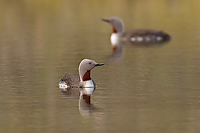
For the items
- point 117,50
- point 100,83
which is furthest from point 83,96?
point 117,50

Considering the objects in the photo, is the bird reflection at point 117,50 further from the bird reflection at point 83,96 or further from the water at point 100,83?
the bird reflection at point 83,96

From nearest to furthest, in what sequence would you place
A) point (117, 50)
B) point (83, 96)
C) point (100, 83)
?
point (83, 96) < point (100, 83) < point (117, 50)

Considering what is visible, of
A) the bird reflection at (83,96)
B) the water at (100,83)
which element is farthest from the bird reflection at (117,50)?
the bird reflection at (83,96)

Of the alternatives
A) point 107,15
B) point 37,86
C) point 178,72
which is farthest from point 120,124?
point 107,15

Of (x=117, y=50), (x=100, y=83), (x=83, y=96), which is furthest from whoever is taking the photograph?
(x=117, y=50)

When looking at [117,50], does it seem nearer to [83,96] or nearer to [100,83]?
[100,83]

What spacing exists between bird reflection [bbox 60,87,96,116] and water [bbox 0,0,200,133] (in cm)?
5

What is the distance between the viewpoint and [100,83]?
49.4 feet

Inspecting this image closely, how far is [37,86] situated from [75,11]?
30.1 m

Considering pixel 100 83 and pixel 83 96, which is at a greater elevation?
pixel 100 83

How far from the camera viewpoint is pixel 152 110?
11.9 meters

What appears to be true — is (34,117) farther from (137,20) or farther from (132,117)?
(137,20)

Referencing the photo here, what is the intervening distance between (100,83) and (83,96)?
1529mm

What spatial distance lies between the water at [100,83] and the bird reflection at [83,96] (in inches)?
2.2
